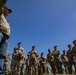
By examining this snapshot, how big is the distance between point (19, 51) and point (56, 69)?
338 cm

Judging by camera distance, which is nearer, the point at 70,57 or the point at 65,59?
the point at 70,57

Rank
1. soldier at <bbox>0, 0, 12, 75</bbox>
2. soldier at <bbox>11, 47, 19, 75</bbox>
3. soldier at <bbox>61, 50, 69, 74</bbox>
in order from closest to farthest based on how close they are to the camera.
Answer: soldier at <bbox>0, 0, 12, 75</bbox> → soldier at <bbox>11, 47, 19, 75</bbox> → soldier at <bbox>61, 50, 69, 74</bbox>

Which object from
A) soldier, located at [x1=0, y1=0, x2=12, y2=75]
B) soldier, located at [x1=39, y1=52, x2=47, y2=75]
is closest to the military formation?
soldier, located at [x1=39, y1=52, x2=47, y2=75]

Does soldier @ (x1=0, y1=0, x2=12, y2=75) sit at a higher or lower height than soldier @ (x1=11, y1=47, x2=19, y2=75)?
lower

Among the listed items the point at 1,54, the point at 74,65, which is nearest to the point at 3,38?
the point at 1,54

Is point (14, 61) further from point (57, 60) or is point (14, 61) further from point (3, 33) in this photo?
point (3, 33)

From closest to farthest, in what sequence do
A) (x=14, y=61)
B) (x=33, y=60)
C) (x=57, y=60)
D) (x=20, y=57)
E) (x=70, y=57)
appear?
(x=20, y=57)
(x=14, y=61)
(x=70, y=57)
(x=33, y=60)
(x=57, y=60)

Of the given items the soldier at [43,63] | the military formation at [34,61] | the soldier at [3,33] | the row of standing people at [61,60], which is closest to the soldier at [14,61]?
the military formation at [34,61]

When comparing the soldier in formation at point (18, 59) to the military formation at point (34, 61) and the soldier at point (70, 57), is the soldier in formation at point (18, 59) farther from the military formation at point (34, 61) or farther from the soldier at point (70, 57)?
the soldier at point (70, 57)

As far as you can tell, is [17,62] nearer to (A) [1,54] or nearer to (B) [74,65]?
(B) [74,65]

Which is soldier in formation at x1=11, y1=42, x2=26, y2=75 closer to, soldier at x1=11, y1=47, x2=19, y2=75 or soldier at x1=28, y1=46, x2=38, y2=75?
soldier at x1=11, y1=47, x2=19, y2=75

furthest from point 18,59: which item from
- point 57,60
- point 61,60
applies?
point 61,60

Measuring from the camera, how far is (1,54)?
4.10m

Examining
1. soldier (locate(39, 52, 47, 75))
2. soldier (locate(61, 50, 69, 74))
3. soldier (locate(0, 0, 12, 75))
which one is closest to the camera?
soldier (locate(0, 0, 12, 75))
